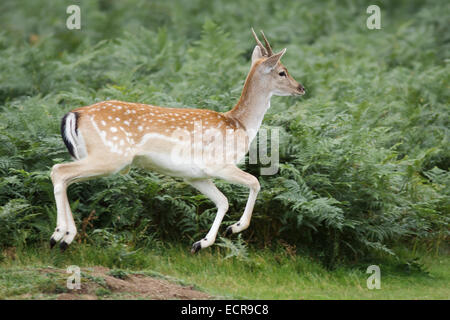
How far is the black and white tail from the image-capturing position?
7281 mm

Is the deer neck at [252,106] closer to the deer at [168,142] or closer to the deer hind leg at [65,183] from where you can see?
the deer at [168,142]

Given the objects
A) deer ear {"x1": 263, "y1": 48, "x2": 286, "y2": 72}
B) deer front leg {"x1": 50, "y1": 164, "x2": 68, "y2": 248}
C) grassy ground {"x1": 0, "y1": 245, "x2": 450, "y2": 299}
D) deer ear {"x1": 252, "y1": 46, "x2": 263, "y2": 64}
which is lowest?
grassy ground {"x1": 0, "y1": 245, "x2": 450, "y2": 299}

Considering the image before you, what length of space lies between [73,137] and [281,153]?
3.17m

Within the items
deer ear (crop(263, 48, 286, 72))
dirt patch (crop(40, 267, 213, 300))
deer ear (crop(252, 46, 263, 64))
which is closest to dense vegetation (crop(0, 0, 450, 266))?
dirt patch (crop(40, 267, 213, 300))

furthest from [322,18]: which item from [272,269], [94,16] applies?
[272,269]

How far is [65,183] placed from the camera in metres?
7.14

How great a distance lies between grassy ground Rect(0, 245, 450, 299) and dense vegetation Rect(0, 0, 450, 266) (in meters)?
0.27

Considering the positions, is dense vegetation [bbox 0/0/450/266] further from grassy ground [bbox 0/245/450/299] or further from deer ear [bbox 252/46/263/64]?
deer ear [bbox 252/46/263/64]

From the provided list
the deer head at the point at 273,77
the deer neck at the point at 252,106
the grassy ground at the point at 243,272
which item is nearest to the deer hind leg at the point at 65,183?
the grassy ground at the point at 243,272

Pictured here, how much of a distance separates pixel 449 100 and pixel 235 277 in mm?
6467

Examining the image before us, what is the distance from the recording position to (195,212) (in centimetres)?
915

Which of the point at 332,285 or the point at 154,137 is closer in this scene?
the point at 154,137

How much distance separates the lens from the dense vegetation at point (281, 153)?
8.66 meters

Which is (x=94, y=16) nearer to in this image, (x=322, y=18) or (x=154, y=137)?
(x=322, y=18)
